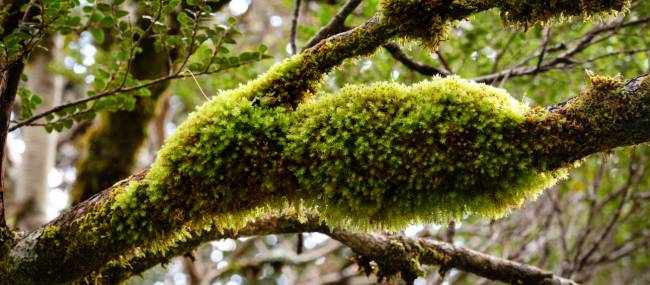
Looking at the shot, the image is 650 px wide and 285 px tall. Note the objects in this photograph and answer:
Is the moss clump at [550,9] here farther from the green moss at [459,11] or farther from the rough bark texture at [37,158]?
the rough bark texture at [37,158]

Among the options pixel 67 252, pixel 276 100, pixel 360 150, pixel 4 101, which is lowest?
pixel 67 252

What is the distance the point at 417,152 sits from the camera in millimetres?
1340

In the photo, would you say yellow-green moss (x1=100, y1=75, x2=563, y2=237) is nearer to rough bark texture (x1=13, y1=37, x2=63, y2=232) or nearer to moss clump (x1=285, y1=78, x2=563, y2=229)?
moss clump (x1=285, y1=78, x2=563, y2=229)

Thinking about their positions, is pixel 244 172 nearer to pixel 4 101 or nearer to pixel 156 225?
pixel 156 225

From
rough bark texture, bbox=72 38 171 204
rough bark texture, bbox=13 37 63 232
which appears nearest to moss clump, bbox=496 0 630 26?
rough bark texture, bbox=72 38 171 204

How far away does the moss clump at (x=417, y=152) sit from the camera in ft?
4.38

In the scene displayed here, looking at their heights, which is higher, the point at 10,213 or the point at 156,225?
the point at 10,213

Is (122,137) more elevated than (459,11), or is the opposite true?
(122,137)

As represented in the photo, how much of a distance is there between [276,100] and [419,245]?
1.20 meters

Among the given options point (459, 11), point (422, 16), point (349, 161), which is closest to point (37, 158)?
point (349, 161)

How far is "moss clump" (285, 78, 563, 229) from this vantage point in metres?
1.33

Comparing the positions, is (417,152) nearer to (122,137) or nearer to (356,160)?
(356,160)

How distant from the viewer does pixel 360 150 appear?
4.45ft

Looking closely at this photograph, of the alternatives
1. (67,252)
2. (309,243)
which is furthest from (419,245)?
(309,243)
